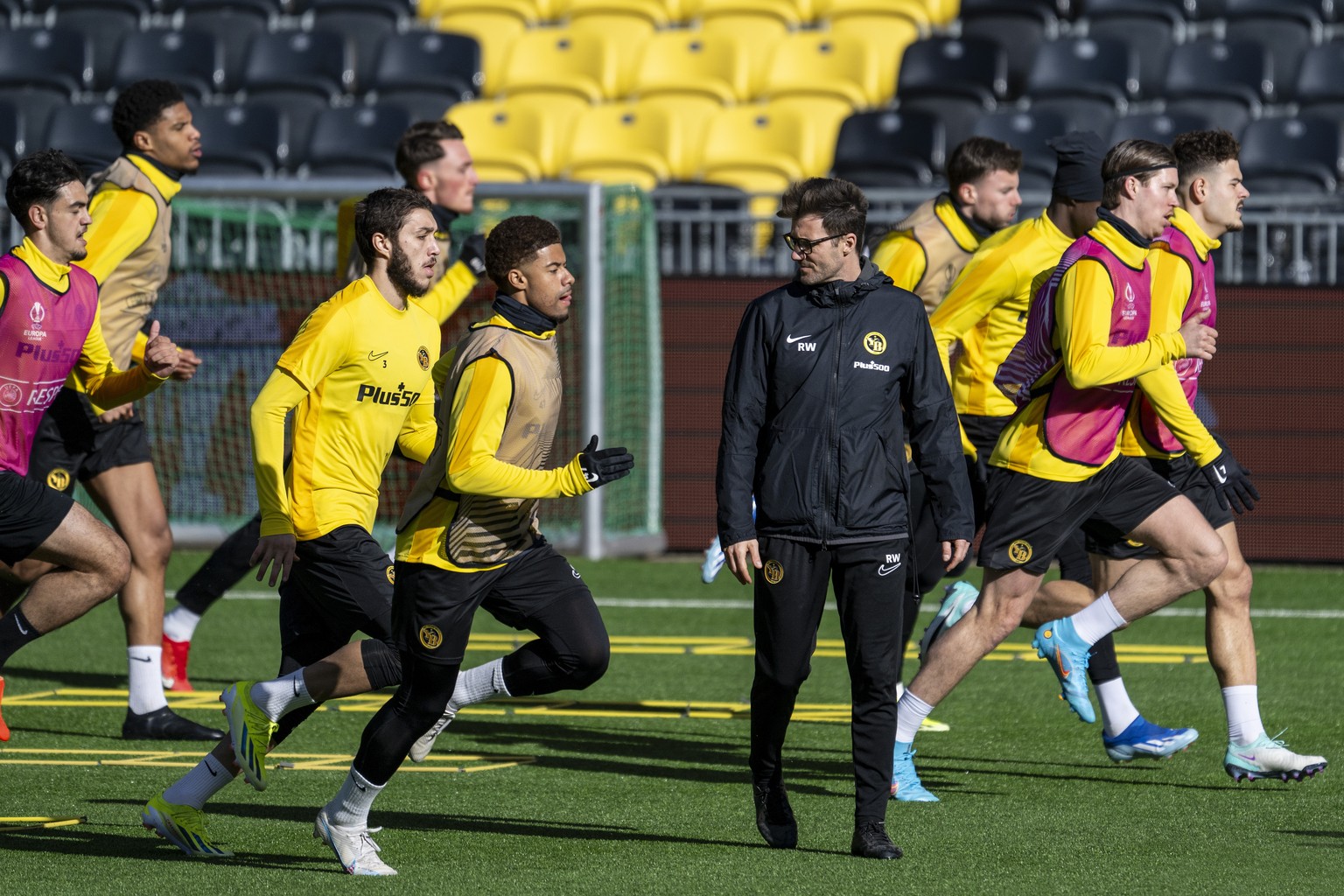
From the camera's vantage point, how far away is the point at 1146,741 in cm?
718

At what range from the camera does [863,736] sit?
5762 mm

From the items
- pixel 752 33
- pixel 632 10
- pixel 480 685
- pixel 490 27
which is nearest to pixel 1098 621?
pixel 480 685

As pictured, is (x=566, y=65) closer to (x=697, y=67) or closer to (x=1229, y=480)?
(x=697, y=67)

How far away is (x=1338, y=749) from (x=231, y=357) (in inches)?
348

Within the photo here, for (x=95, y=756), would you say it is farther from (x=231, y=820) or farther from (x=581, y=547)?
(x=581, y=547)

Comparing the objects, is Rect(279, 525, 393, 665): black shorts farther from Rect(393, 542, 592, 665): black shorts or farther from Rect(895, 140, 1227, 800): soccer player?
Rect(895, 140, 1227, 800): soccer player

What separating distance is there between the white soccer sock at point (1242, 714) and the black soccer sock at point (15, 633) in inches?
171

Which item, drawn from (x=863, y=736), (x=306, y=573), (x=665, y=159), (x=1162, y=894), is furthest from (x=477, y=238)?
(x=665, y=159)

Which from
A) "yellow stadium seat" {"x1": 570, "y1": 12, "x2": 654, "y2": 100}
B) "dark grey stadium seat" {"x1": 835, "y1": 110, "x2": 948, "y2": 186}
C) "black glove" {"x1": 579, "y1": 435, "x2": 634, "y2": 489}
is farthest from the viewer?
"yellow stadium seat" {"x1": 570, "y1": 12, "x2": 654, "y2": 100}

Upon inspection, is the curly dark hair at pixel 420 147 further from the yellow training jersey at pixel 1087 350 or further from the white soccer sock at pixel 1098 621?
the white soccer sock at pixel 1098 621

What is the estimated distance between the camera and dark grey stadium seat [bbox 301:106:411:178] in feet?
54.5

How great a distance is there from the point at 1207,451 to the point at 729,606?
5378mm

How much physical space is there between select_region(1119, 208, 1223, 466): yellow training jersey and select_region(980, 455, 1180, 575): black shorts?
20 cm

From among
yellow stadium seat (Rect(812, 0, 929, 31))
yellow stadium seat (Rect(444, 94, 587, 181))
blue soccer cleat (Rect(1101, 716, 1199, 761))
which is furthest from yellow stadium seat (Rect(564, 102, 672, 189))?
blue soccer cleat (Rect(1101, 716, 1199, 761))
